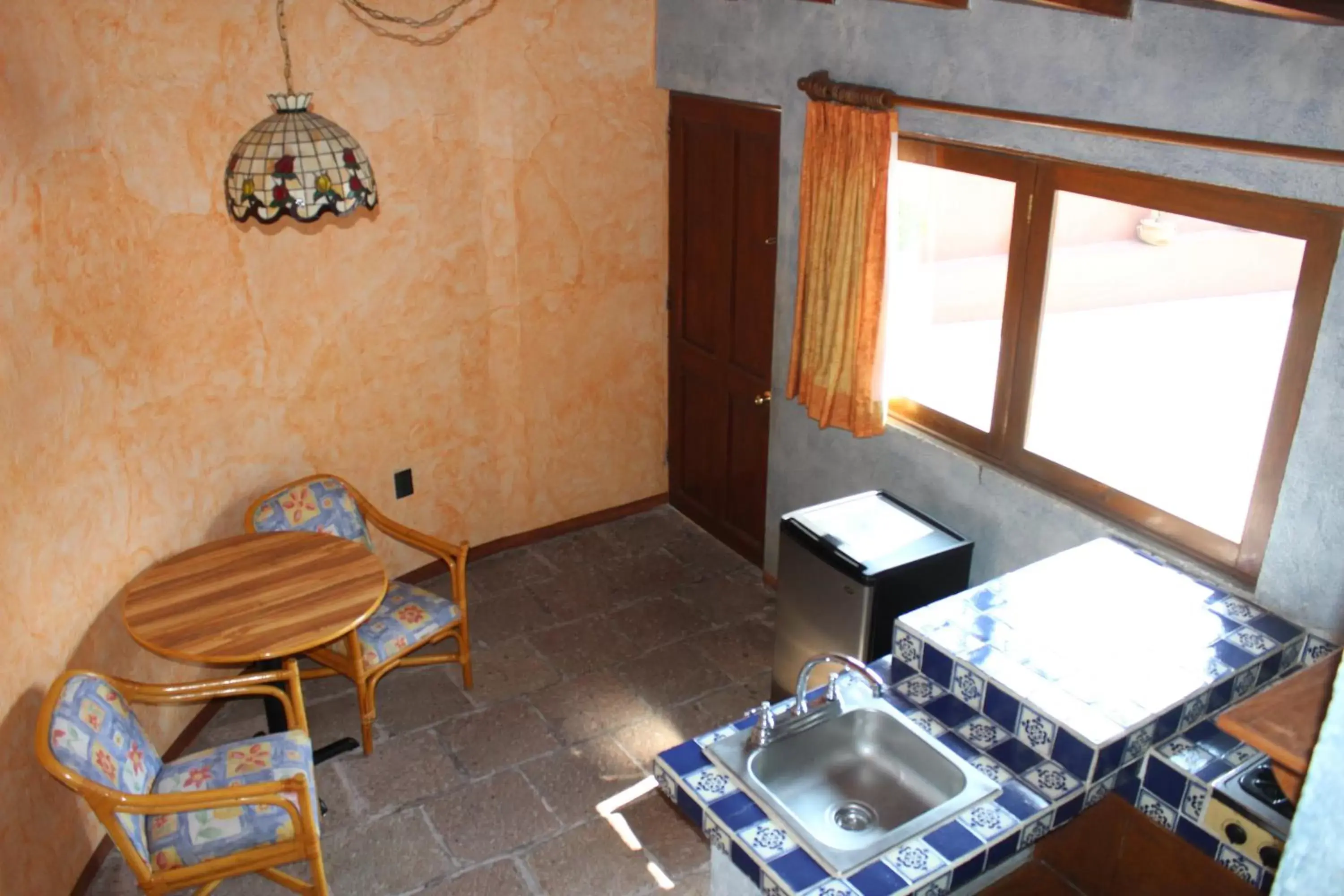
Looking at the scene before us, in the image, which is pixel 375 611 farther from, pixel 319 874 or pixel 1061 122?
pixel 1061 122

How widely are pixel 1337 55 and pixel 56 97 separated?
378cm

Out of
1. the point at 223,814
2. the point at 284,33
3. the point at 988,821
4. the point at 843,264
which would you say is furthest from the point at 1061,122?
the point at 223,814

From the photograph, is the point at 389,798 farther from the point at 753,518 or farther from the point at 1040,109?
the point at 1040,109

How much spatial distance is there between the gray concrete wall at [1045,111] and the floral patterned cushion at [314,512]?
196cm

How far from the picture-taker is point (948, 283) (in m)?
4.32

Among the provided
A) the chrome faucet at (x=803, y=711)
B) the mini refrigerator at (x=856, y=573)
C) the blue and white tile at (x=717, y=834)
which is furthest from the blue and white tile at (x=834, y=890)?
the mini refrigerator at (x=856, y=573)

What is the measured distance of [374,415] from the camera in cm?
517

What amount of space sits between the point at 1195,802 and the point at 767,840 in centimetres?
110

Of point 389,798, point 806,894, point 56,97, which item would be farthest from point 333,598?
point 806,894

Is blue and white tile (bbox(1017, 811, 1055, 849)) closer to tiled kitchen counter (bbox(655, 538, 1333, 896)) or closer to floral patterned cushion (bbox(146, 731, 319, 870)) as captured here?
tiled kitchen counter (bbox(655, 538, 1333, 896))

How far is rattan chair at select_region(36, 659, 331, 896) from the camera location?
→ 3154 mm

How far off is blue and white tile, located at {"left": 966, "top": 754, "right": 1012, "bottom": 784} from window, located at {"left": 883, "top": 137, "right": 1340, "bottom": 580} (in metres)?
1.11

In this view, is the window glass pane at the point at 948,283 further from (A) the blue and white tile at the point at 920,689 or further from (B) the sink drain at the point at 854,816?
(B) the sink drain at the point at 854,816

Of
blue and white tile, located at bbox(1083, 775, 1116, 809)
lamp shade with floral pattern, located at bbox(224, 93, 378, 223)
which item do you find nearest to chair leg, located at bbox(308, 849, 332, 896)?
lamp shade with floral pattern, located at bbox(224, 93, 378, 223)
